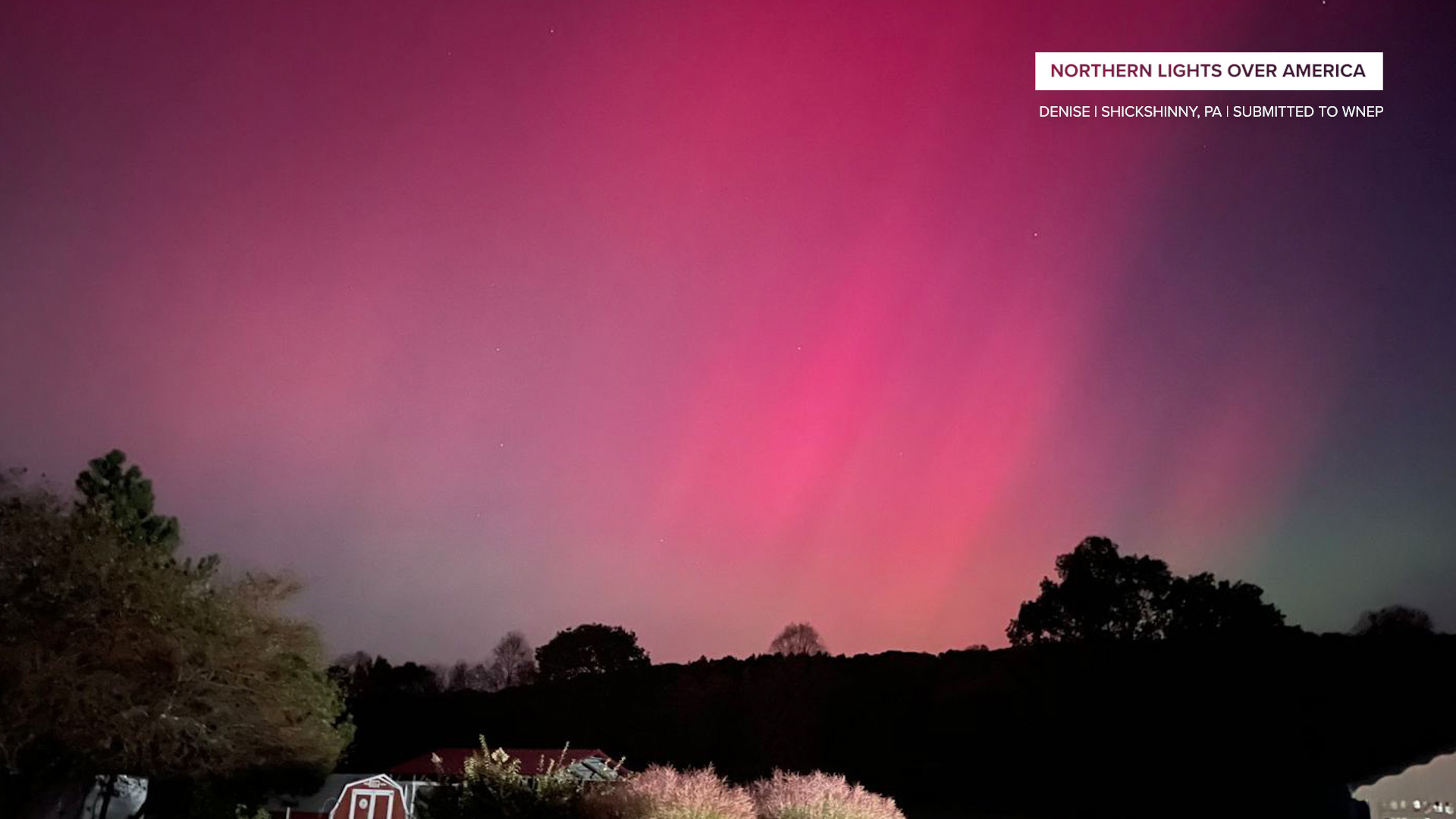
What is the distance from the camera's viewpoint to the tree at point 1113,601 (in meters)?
55.4

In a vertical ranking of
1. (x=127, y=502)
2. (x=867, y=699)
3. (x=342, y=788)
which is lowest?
(x=342, y=788)

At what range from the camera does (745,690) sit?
2202 inches

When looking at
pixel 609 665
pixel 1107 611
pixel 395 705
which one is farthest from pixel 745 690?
pixel 609 665

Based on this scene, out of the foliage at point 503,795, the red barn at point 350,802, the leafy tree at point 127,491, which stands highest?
the leafy tree at point 127,491

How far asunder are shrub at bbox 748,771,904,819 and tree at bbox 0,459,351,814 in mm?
15145

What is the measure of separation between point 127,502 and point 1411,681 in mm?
40694

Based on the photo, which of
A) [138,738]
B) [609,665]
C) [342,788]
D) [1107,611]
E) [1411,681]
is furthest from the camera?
[609,665]

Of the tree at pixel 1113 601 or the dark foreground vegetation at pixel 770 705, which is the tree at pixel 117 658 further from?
the tree at pixel 1113 601

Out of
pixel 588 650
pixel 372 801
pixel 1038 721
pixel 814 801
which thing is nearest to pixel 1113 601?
pixel 1038 721

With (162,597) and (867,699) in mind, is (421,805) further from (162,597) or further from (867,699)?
(867,699)

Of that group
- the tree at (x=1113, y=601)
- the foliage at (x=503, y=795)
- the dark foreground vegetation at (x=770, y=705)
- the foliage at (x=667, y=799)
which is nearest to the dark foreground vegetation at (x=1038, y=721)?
the dark foreground vegetation at (x=770, y=705)

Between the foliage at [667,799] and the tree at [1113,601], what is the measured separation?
43919mm

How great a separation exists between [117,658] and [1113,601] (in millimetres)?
46353

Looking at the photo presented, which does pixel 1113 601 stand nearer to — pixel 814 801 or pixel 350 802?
pixel 350 802
